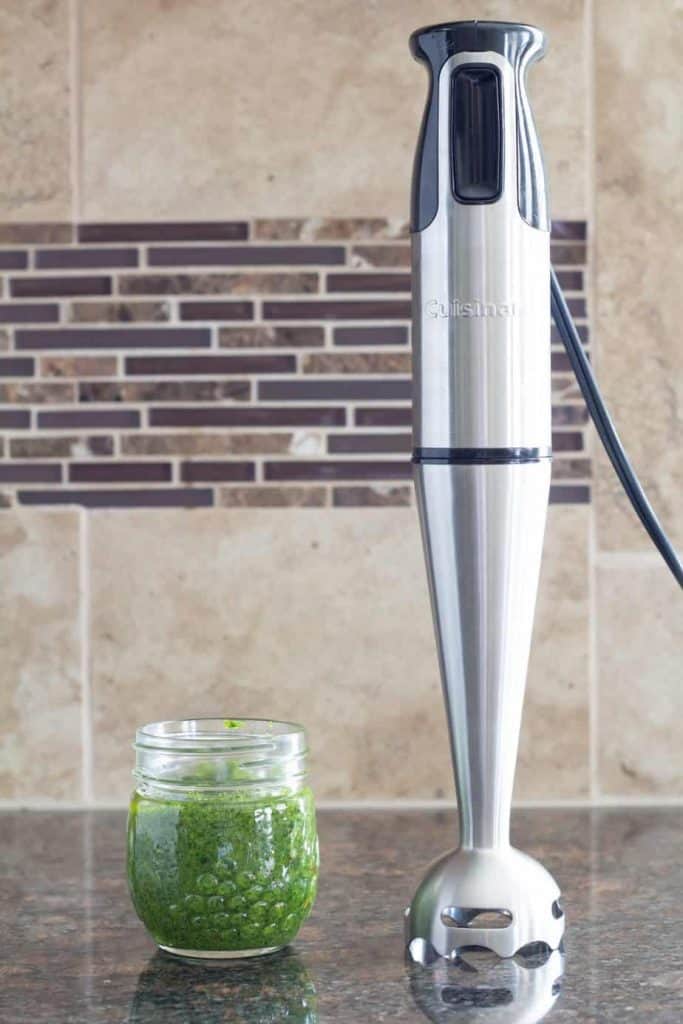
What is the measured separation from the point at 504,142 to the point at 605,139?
0.49m

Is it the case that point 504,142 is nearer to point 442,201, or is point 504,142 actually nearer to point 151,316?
point 442,201

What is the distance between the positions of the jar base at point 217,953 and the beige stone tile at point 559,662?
439mm

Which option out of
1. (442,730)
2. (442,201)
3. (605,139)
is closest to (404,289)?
(605,139)

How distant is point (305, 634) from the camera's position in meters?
1.16

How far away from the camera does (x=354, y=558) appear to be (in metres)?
1.16

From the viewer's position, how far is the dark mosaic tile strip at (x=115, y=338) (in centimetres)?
116

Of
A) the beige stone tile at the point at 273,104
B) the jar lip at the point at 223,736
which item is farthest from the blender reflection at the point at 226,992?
the beige stone tile at the point at 273,104

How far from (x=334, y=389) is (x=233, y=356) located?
3.4 inches

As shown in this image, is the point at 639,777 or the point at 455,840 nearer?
the point at 455,840

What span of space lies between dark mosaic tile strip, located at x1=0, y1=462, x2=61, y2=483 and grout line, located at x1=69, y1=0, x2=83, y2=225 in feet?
0.63

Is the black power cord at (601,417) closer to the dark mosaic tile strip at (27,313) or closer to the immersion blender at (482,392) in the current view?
the immersion blender at (482,392)

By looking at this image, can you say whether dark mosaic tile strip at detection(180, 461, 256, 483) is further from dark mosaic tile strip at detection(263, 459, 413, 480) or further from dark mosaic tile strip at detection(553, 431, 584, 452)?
dark mosaic tile strip at detection(553, 431, 584, 452)

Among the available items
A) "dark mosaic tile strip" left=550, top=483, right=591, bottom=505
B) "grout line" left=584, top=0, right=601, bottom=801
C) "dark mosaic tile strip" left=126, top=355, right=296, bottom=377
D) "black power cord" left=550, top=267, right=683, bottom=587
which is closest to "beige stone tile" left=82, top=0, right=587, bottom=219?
"grout line" left=584, top=0, right=601, bottom=801

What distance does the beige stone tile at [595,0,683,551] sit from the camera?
115cm
